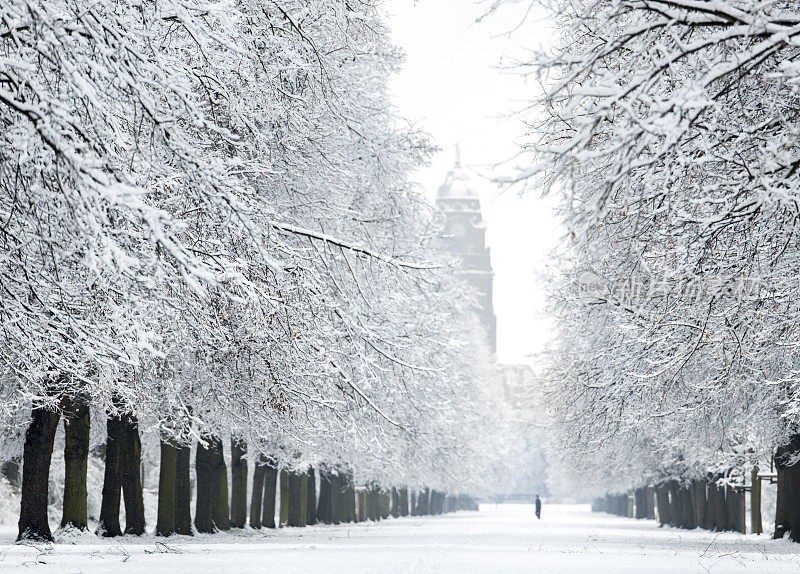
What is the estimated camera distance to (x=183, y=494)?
2206 centimetres

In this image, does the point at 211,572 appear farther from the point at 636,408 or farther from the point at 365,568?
the point at 636,408

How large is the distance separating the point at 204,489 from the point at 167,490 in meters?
2.28

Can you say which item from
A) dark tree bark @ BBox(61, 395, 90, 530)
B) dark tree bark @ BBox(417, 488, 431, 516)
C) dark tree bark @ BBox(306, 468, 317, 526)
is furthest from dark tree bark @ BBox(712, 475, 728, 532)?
dark tree bark @ BBox(417, 488, 431, 516)

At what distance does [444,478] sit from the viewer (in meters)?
44.6

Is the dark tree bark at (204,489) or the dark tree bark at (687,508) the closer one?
the dark tree bark at (204,489)

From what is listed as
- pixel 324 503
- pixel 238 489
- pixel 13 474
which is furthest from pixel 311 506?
pixel 238 489

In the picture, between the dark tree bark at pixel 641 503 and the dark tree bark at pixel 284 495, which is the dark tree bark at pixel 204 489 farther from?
the dark tree bark at pixel 641 503

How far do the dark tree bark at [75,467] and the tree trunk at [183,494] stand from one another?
285cm

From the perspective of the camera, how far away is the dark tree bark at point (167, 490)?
2062 cm

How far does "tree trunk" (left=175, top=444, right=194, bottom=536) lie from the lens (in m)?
21.7

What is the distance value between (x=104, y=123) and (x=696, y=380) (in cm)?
1269

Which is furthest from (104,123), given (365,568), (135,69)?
(365,568)

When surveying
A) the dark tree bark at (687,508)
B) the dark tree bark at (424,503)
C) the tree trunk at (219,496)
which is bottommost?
the dark tree bark at (424,503)

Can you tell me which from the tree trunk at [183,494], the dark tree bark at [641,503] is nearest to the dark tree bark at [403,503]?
the dark tree bark at [641,503]
